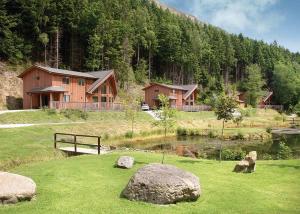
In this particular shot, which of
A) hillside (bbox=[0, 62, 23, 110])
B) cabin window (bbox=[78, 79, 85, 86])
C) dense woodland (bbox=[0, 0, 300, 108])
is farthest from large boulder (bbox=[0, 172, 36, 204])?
dense woodland (bbox=[0, 0, 300, 108])

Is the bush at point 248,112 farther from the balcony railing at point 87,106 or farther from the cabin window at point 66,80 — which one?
the cabin window at point 66,80

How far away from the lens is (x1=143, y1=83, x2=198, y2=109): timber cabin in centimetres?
7731

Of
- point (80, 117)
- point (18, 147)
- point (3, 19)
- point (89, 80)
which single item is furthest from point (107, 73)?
point (18, 147)

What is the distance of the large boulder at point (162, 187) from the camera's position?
1195cm

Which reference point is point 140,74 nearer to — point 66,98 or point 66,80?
point 66,80

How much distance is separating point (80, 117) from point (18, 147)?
2272cm

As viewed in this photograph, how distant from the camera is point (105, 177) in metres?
16.3

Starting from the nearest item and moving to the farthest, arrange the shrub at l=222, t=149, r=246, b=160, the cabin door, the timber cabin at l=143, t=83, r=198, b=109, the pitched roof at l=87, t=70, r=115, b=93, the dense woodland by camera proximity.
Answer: the shrub at l=222, t=149, r=246, b=160, the cabin door, the pitched roof at l=87, t=70, r=115, b=93, the dense woodland, the timber cabin at l=143, t=83, r=198, b=109

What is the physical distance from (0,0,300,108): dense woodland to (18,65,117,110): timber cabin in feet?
41.6

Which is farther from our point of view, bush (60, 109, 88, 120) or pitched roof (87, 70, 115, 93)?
pitched roof (87, 70, 115, 93)

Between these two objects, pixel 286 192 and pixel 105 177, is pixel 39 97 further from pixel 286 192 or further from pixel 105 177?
pixel 286 192

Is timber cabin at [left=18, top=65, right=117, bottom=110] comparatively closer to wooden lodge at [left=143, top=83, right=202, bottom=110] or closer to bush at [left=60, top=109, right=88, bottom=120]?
bush at [left=60, top=109, right=88, bottom=120]

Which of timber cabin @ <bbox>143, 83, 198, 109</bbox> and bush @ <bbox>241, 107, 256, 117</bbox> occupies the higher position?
timber cabin @ <bbox>143, 83, 198, 109</bbox>

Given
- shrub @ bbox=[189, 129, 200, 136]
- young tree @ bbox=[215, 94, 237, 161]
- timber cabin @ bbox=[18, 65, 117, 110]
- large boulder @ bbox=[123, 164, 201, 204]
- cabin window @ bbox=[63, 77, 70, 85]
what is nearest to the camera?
large boulder @ bbox=[123, 164, 201, 204]
